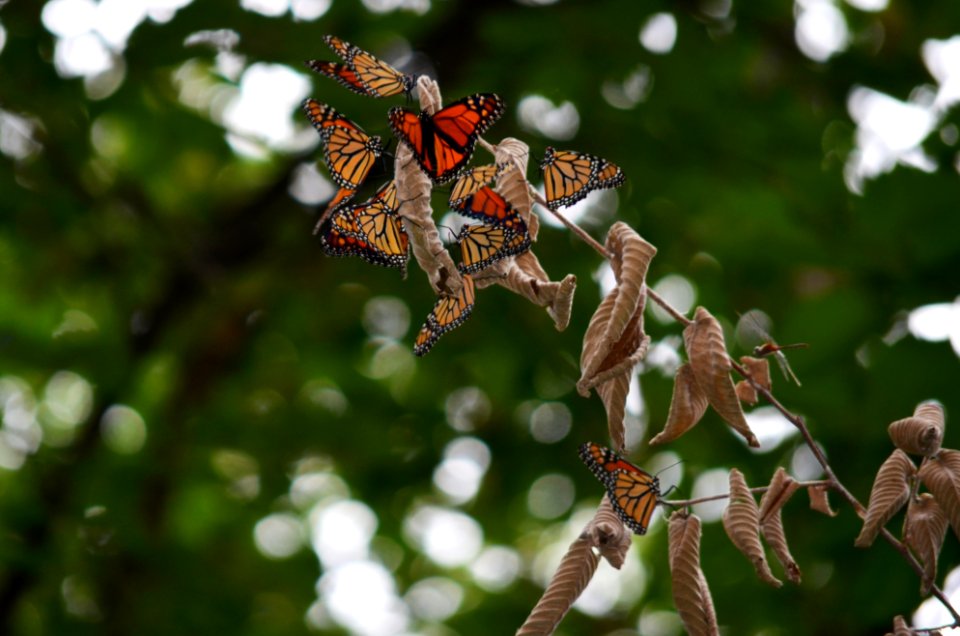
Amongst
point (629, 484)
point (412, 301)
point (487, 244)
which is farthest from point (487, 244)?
point (412, 301)

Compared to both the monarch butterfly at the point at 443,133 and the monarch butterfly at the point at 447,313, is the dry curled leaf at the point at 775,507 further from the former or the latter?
the monarch butterfly at the point at 443,133

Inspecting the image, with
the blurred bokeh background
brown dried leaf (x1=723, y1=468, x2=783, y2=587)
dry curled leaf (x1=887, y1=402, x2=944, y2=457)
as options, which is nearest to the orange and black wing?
brown dried leaf (x1=723, y1=468, x2=783, y2=587)

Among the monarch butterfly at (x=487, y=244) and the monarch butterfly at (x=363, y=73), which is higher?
the monarch butterfly at (x=363, y=73)

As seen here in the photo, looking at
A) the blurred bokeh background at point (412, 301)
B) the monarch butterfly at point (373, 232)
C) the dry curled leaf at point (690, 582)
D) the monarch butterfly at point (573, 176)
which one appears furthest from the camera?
the blurred bokeh background at point (412, 301)

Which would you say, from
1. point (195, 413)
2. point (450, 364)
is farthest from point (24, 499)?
point (450, 364)

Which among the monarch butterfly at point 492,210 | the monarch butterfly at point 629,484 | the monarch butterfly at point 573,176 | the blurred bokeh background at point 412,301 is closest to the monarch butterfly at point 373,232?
the monarch butterfly at point 492,210

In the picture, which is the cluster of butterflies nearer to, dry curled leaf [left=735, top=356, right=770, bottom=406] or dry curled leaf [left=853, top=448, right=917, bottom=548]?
dry curled leaf [left=735, top=356, right=770, bottom=406]
